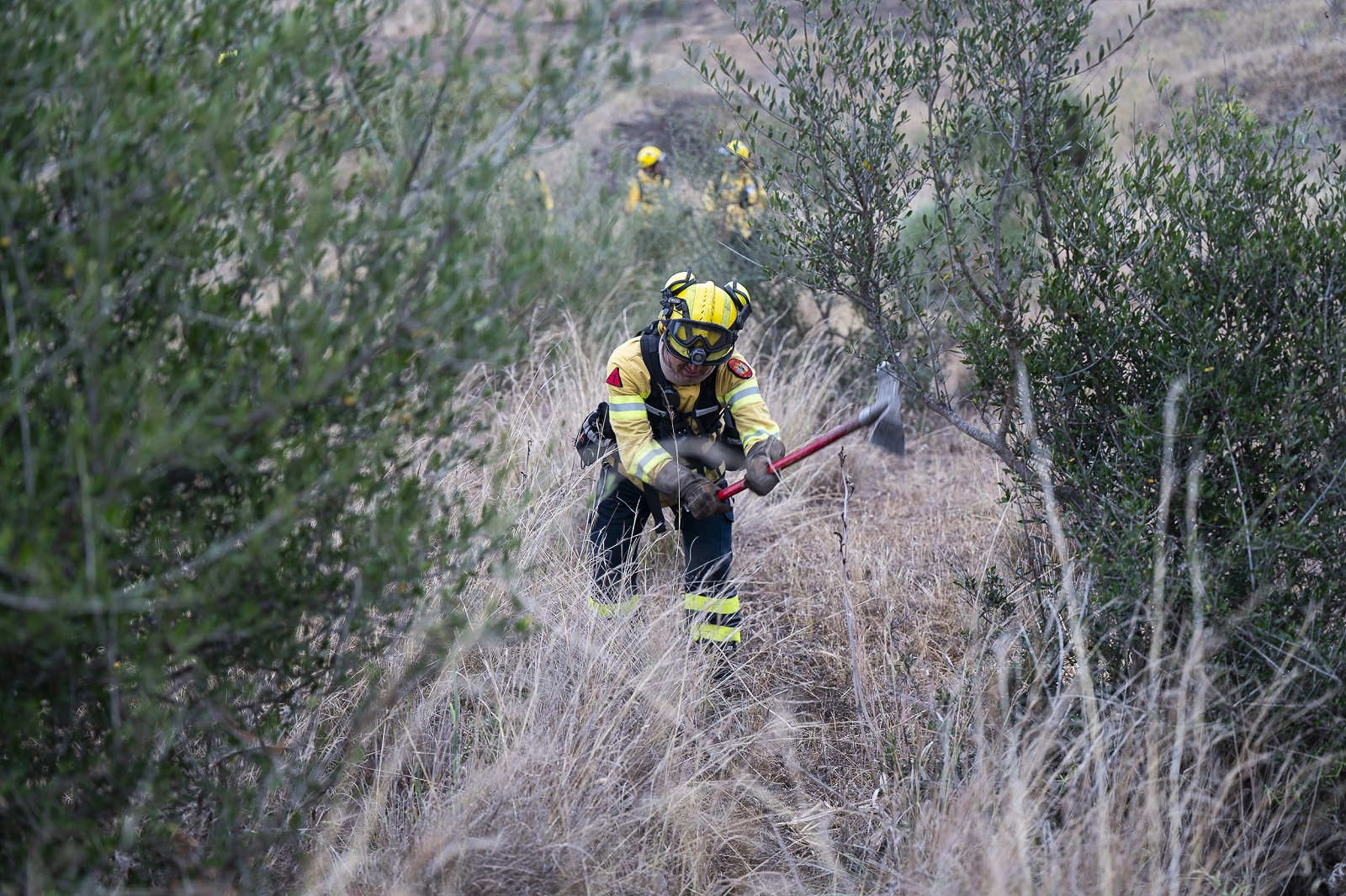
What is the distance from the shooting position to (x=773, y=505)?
5.65 m

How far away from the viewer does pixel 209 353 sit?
6.55 ft

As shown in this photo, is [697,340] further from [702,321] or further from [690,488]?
[690,488]

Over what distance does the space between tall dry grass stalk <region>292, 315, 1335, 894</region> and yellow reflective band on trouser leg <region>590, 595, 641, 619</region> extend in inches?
3.1

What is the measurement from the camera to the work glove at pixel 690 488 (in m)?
4.10

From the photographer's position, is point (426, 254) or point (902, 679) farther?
point (902, 679)

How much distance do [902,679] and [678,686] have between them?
37.6 inches

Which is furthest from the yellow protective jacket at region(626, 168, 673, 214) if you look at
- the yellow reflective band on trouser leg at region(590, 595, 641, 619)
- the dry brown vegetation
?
the yellow reflective band on trouser leg at region(590, 595, 641, 619)

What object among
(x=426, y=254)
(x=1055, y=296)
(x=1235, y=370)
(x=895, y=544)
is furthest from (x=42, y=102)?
(x=895, y=544)

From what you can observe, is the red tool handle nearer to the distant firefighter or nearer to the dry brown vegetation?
the dry brown vegetation

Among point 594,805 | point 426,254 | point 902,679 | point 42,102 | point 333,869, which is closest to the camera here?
point 42,102

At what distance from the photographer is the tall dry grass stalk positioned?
265cm

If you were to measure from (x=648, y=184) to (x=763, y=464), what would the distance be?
24.0 ft

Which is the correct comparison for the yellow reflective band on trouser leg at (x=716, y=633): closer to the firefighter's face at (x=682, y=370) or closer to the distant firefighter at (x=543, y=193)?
the firefighter's face at (x=682, y=370)

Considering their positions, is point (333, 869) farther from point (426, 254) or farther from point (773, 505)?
point (773, 505)
